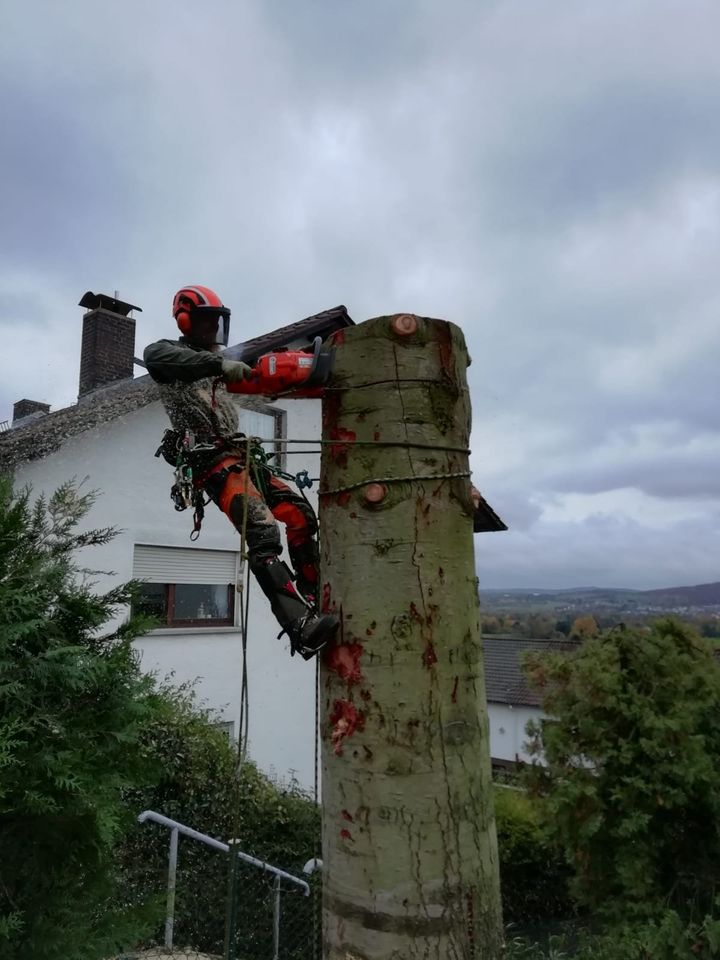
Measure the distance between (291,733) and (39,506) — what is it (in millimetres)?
9346

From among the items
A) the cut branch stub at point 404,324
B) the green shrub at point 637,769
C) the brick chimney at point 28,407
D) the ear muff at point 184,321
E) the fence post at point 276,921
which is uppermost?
the brick chimney at point 28,407

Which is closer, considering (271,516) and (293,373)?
(293,373)

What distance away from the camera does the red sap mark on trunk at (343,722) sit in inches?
69.4

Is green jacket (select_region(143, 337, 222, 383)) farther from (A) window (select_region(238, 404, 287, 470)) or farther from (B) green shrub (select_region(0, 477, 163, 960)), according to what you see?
(A) window (select_region(238, 404, 287, 470))

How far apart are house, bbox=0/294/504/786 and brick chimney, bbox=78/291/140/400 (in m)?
1.42

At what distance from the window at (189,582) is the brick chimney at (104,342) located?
521cm

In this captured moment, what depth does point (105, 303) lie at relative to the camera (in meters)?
14.6

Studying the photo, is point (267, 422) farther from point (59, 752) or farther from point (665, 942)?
point (59, 752)

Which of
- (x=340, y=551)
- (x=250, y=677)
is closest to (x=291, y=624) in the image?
(x=340, y=551)

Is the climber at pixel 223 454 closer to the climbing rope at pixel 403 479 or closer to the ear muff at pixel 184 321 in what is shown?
the ear muff at pixel 184 321

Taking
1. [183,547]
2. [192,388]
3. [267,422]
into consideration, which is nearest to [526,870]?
[183,547]

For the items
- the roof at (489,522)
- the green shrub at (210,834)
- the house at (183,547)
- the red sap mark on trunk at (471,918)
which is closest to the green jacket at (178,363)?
the red sap mark on trunk at (471,918)

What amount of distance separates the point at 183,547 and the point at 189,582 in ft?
1.82

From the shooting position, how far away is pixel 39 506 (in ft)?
10.9
